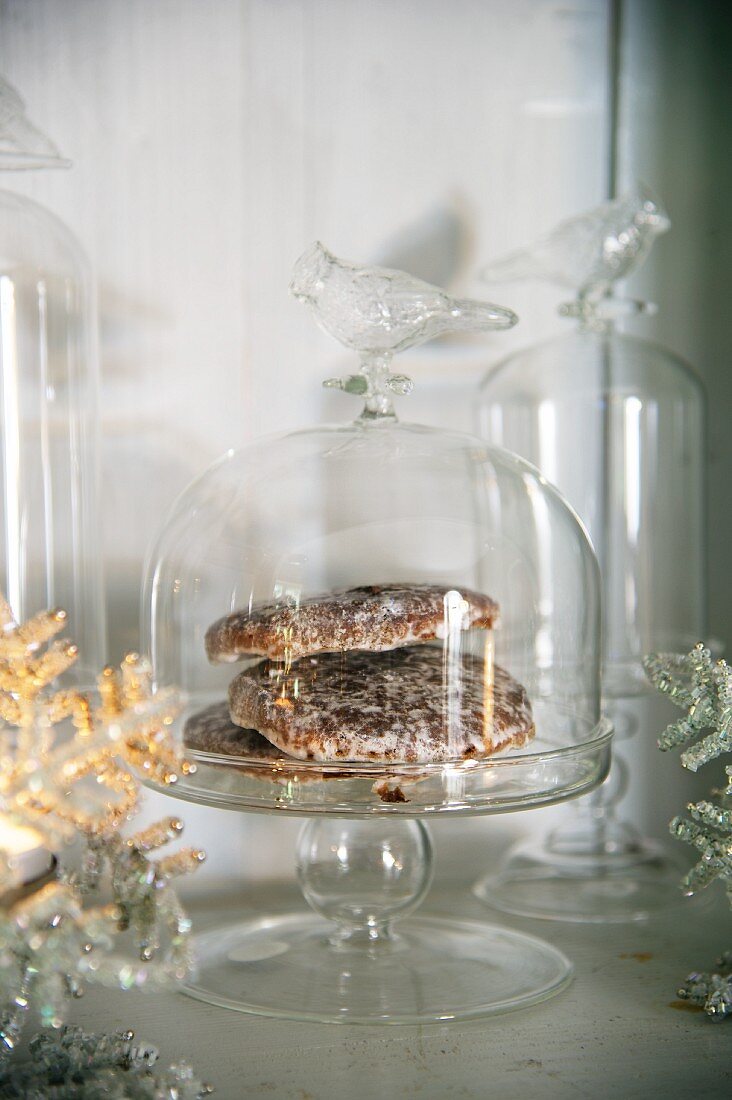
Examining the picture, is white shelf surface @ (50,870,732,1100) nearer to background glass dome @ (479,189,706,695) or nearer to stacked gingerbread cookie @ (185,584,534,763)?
stacked gingerbread cookie @ (185,584,534,763)

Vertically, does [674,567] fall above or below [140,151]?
below

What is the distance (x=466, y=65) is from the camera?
111 cm

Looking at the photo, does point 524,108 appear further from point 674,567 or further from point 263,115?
point 674,567

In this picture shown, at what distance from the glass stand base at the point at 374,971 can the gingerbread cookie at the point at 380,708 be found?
0.66 ft

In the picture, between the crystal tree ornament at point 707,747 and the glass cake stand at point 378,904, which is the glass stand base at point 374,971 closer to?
the glass cake stand at point 378,904

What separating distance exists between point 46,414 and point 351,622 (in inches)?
14.2

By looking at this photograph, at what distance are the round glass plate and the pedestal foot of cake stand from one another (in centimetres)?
11

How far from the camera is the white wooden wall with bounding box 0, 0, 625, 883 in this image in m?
1.02

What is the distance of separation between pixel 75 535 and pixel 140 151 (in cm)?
35

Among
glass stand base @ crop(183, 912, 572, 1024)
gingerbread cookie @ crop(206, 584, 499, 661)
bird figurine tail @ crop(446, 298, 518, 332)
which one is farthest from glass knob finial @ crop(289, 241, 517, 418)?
glass stand base @ crop(183, 912, 572, 1024)

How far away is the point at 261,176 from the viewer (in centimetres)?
106

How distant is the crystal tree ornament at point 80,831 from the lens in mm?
542

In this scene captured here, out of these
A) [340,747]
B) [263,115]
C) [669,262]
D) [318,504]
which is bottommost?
[340,747]

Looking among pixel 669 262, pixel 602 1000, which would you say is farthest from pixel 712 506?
pixel 602 1000
